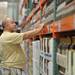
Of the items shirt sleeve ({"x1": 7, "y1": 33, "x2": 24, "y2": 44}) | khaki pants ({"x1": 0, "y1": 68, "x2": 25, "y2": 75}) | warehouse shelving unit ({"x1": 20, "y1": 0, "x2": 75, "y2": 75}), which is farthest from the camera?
khaki pants ({"x1": 0, "y1": 68, "x2": 25, "y2": 75})

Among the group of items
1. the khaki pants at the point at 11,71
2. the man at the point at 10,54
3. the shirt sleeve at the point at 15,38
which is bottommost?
the khaki pants at the point at 11,71

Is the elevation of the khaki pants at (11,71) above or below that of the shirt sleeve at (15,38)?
below

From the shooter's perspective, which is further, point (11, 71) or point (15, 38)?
point (11, 71)

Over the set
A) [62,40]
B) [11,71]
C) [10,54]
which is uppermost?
[62,40]

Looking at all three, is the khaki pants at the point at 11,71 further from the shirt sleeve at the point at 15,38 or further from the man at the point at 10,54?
the shirt sleeve at the point at 15,38

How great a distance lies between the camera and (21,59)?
523 centimetres

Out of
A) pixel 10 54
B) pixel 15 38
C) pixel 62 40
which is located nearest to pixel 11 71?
pixel 10 54

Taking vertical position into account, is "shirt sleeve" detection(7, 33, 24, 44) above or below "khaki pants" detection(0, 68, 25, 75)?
above

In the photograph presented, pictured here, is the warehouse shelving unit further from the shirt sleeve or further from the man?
the man

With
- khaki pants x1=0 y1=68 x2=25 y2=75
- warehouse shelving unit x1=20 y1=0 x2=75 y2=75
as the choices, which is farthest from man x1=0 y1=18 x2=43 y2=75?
warehouse shelving unit x1=20 y1=0 x2=75 y2=75

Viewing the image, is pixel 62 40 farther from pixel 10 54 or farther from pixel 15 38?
pixel 10 54

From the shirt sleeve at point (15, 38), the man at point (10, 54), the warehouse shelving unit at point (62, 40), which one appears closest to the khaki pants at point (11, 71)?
the man at point (10, 54)

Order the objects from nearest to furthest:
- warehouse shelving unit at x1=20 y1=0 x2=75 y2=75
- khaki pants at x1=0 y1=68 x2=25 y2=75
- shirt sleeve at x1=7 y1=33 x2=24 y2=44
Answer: warehouse shelving unit at x1=20 y1=0 x2=75 y2=75 → shirt sleeve at x1=7 y1=33 x2=24 y2=44 → khaki pants at x1=0 y1=68 x2=25 y2=75

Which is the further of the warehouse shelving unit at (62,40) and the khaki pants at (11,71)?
the khaki pants at (11,71)
